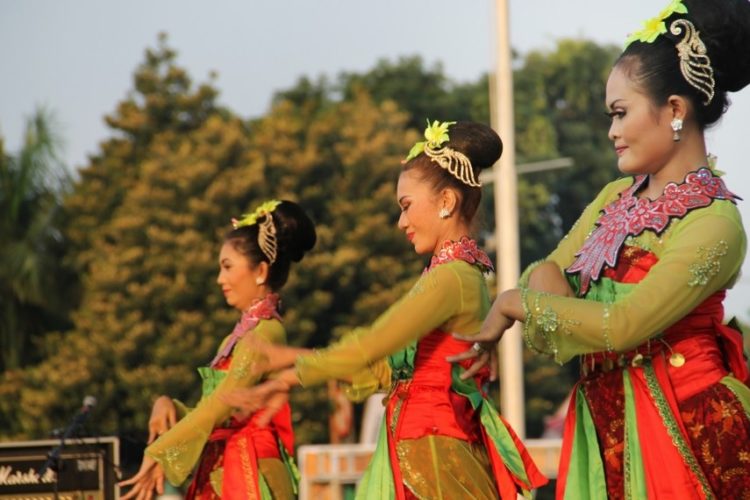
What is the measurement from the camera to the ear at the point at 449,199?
4.71 metres

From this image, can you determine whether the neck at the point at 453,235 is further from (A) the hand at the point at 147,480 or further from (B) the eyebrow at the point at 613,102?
(A) the hand at the point at 147,480

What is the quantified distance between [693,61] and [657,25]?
14cm

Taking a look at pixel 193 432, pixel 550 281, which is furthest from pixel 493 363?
pixel 193 432

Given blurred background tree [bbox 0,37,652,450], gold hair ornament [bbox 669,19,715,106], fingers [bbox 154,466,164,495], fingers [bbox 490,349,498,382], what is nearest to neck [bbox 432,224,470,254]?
fingers [bbox 490,349,498,382]

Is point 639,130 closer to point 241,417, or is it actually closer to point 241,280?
point 241,417

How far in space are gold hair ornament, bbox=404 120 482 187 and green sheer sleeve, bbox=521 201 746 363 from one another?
3.72 ft

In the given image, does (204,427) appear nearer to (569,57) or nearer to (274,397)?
(274,397)

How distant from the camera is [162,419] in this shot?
5.88 m

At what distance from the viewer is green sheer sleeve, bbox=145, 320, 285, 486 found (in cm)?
560

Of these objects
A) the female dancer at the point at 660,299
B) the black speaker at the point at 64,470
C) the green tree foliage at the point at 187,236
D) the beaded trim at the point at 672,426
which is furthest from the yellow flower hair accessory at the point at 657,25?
the green tree foliage at the point at 187,236

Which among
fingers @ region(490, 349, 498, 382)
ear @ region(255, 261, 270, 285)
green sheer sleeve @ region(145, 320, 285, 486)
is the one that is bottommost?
green sheer sleeve @ region(145, 320, 285, 486)

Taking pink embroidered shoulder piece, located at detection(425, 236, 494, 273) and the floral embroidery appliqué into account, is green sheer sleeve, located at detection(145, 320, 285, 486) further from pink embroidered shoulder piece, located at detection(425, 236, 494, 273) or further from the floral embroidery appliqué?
the floral embroidery appliqué

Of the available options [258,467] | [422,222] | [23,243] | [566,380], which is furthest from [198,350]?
[422,222]

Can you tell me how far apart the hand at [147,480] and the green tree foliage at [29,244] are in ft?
47.7
